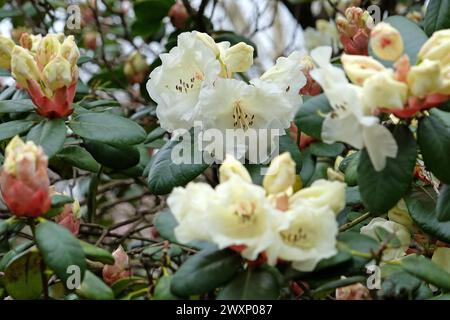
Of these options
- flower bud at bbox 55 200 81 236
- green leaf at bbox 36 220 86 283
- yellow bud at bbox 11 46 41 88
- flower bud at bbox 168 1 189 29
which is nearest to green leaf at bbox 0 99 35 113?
yellow bud at bbox 11 46 41 88

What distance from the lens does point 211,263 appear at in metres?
1.01

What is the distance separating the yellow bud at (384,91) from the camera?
0.99 m

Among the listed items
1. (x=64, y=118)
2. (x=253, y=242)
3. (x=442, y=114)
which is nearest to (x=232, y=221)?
(x=253, y=242)

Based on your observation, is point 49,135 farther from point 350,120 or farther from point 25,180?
point 350,120

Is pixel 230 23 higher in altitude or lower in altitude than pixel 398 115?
lower

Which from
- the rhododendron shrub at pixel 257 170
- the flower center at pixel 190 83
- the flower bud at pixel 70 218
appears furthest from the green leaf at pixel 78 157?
the flower center at pixel 190 83

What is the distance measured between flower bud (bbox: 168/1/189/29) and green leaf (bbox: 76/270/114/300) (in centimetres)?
139

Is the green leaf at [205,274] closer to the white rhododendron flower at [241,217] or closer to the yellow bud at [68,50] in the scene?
the white rhododendron flower at [241,217]

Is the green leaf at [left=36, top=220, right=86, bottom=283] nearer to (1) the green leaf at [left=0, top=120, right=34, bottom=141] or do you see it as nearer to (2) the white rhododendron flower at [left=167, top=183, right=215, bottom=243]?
(2) the white rhododendron flower at [left=167, top=183, right=215, bottom=243]

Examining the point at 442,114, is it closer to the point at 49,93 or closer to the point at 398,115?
the point at 398,115

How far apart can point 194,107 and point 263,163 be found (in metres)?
0.16

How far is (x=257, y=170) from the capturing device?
4.30 feet

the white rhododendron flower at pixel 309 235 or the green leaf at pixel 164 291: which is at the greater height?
the white rhododendron flower at pixel 309 235

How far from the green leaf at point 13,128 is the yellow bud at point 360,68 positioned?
2.14 ft
